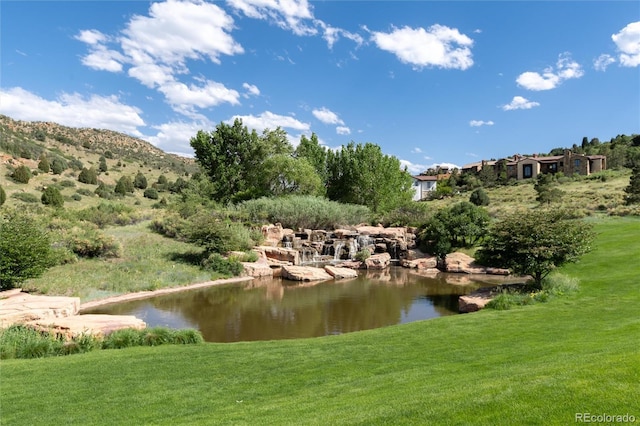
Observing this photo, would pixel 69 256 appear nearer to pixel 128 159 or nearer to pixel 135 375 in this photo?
pixel 135 375

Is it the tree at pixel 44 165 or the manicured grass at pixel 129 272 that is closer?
the manicured grass at pixel 129 272

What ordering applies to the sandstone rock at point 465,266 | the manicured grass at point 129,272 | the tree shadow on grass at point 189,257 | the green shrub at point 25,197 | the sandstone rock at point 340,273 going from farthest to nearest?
1. the green shrub at point 25,197
2. the sandstone rock at point 465,266
3. the tree shadow on grass at point 189,257
4. the sandstone rock at point 340,273
5. the manicured grass at point 129,272

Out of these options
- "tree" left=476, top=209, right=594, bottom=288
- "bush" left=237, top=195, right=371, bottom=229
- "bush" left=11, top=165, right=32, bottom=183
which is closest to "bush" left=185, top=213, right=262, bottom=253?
"bush" left=237, top=195, right=371, bottom=229

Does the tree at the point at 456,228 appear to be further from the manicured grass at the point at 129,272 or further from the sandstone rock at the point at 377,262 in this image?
the manicured grass at the point at 129,272

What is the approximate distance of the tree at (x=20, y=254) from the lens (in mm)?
14469

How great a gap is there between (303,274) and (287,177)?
1746 centimetres

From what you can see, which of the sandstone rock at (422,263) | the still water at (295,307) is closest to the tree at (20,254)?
the still water at (295,307)

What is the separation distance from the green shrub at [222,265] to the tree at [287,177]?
16.3 meters

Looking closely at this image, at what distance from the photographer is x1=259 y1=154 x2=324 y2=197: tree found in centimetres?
3650

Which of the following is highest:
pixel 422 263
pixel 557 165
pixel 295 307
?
pixel 557 165

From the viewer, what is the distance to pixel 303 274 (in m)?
21.0

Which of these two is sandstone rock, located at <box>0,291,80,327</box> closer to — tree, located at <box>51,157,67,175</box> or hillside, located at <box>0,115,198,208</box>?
hillside, located at <box>0,115,198,208</box>

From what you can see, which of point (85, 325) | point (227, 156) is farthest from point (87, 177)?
point (85, 325)

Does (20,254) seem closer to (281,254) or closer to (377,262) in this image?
(281,254)
